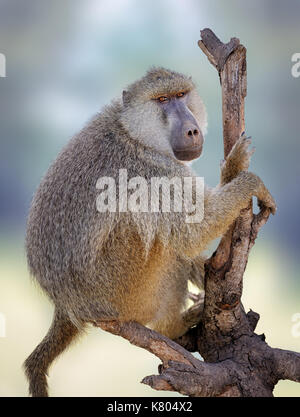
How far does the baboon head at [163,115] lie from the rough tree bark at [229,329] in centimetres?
35

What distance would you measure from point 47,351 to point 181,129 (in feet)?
7.24

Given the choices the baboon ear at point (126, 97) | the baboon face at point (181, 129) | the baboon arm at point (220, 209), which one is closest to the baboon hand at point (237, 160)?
the baboon arm at point (220, 209)

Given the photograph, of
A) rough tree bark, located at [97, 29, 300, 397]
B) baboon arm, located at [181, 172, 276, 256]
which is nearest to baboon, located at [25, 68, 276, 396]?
baboon arm, located at [181, 172, 276, 256]

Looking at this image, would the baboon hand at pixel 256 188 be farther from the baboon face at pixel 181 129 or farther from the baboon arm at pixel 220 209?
the baboon face at pixel 181 129

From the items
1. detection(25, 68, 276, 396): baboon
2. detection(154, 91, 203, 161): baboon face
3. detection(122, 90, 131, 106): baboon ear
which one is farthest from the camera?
detection(122, 90, 131, 106): baboon ear

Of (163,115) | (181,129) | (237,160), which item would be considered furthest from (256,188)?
(163,115)

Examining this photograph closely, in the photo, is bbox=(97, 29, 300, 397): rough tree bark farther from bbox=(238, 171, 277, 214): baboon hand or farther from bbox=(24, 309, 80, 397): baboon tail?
bbox=(24, 309, 80, 397): baboon tail

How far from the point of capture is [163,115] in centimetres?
472

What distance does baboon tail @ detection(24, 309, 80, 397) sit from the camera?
4879mm

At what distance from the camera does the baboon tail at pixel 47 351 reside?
4879 mm

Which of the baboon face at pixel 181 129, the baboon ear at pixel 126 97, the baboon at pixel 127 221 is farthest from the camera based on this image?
the baboon ear at pixel 126 97

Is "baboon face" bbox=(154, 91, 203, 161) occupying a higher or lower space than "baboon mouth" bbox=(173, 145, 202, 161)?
higher

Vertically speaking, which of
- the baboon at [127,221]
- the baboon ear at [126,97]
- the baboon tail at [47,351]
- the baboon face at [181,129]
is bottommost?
the baboon tail at [47,351]

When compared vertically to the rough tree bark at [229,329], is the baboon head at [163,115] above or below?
above
